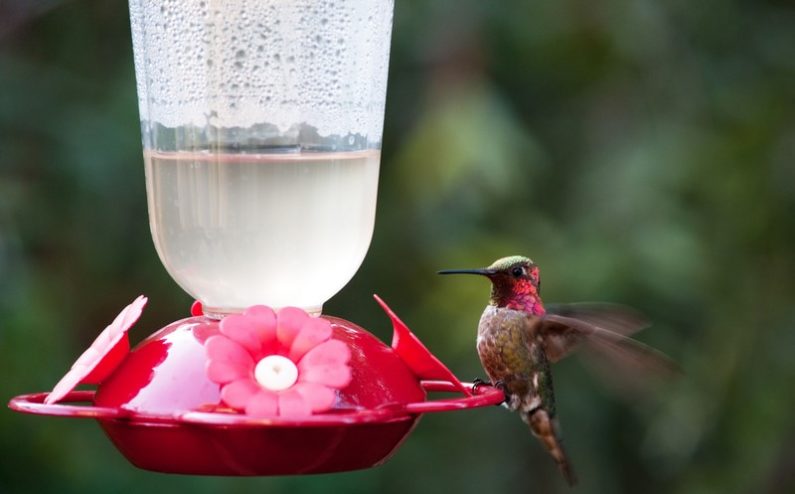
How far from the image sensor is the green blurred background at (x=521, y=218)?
5.15m

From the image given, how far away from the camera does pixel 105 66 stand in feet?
19.2

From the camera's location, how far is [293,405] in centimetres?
206

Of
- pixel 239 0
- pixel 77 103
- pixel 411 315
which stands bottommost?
pixel 411 315

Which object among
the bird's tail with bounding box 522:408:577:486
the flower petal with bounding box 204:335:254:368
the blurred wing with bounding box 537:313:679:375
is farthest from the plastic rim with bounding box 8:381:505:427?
the bird's tail with bounding box 522:408:577:486

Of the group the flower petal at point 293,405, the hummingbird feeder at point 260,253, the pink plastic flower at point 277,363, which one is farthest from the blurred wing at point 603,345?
the flower petal at point 293,405

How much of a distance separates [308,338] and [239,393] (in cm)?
20

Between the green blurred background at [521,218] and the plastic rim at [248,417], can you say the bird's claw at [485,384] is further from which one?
the green blurred background at [521,218]

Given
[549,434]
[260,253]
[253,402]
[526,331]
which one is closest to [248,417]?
[253,402]

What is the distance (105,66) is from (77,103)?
0.32m

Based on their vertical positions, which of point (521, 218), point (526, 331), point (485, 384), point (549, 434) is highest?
point (526, 331)

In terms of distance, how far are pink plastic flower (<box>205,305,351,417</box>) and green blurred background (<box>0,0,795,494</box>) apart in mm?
2674

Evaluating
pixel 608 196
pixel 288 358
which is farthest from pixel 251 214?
pixel 608 196

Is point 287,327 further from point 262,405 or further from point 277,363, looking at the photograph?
point 262,405

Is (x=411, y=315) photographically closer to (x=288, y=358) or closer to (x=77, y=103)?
(x=77, y=103)
